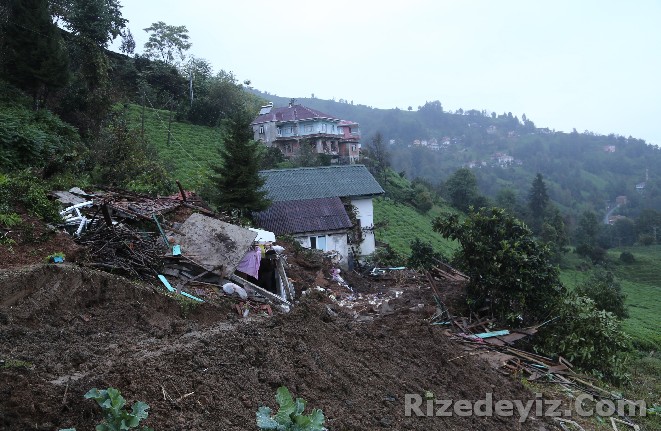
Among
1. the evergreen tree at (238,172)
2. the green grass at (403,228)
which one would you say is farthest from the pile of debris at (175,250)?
the green grass at (403,228)

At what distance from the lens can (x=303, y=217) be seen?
20141 mm

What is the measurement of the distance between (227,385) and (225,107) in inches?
1436

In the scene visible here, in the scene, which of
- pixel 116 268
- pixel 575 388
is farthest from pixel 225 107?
pixel 575 388

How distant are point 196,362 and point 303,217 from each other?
1578cm

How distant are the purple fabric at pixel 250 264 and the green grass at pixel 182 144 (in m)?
13.1

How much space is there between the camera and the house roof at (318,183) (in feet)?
77.7

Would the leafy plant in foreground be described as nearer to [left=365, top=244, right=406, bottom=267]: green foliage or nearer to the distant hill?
[left=365, top=244, right=406, bottom=267]: green foliage

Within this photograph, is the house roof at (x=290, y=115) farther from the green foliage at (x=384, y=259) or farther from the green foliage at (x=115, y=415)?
the green foliage at (x=115, y=415)

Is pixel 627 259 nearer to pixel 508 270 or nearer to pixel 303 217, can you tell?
pixel 303 217

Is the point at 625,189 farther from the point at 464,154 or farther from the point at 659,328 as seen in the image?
the point at 659,328

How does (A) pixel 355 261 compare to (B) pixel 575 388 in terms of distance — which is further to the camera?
(A) pixel 355 261

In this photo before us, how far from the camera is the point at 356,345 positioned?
6.32 m

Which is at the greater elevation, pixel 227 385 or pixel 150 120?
pixel 150 120

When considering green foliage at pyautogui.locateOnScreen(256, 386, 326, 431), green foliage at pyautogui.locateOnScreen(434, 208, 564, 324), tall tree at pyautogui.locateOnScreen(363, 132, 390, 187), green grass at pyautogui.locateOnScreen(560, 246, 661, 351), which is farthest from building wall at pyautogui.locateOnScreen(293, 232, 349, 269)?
tall tree at pyautogui.locateOnScreen(363, 132, 390, 187)
